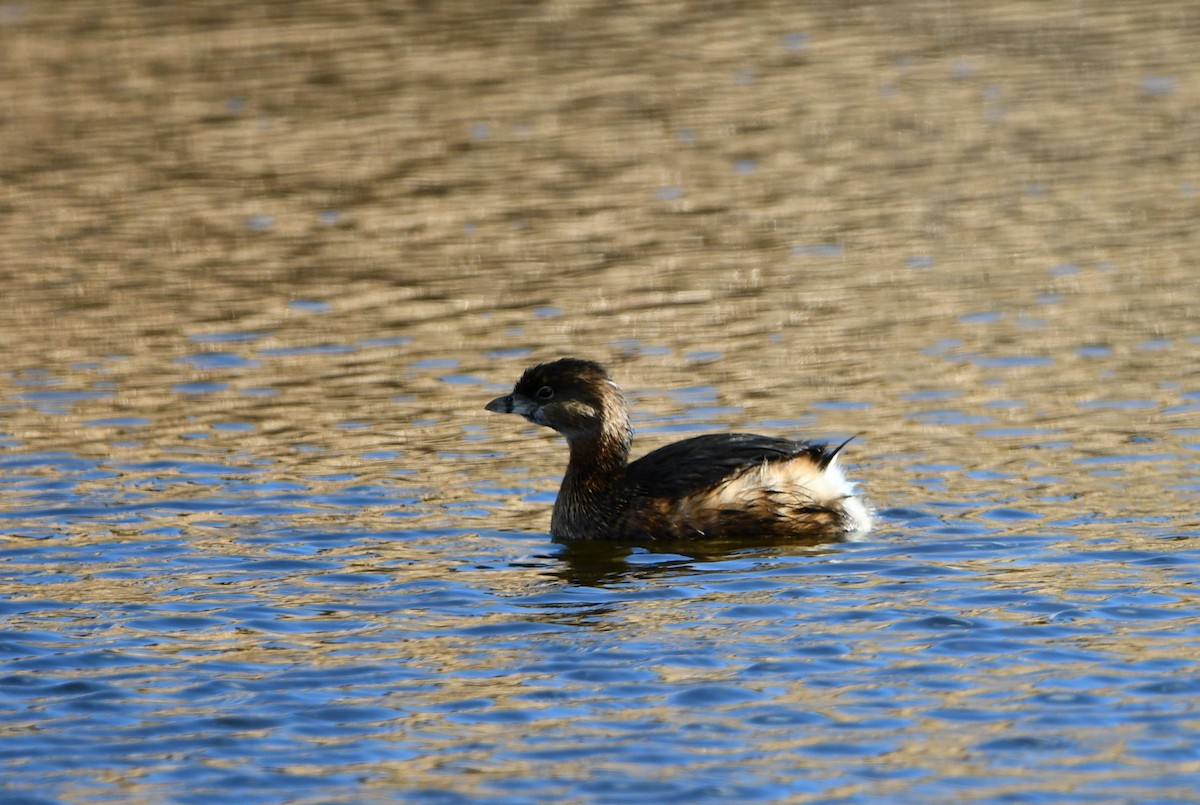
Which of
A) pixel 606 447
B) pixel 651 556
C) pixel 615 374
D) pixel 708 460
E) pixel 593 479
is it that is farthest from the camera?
pixel 615 374

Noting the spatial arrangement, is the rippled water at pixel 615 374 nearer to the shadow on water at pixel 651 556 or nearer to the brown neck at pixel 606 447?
the shadow on water at pixel 651 556

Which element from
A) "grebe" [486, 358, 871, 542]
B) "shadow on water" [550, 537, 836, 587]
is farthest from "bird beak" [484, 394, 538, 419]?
"shadow on water" [550, 537, 836, 587]

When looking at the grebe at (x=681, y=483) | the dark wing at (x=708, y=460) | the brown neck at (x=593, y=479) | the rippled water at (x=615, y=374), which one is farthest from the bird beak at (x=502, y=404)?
the dark wing at (x=708, y=460)

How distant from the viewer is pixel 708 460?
11938 millimetres

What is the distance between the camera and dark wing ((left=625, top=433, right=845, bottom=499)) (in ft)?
38.7

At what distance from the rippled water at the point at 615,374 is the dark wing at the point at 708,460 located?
0.44 metres

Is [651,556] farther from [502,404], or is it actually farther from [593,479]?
[502,404]

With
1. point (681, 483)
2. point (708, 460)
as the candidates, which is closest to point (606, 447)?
point (681, 483)

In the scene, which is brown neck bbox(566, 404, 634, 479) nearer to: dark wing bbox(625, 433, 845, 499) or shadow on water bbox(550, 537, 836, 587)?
dark wing bbox(625, 433, 845, 499)

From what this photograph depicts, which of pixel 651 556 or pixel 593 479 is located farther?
pixel 593 479

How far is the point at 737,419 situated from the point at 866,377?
1650 mm

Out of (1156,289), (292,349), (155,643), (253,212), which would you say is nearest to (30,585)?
(155,643)

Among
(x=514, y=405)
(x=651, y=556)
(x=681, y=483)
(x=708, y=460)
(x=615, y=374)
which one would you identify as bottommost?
(x=651, y=556)

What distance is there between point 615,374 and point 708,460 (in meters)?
4.24
